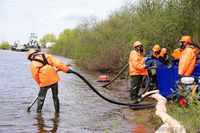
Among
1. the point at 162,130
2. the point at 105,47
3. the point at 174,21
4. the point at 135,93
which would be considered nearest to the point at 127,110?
the point at 135,93

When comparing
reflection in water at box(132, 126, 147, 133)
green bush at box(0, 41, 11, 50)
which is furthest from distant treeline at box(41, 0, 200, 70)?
green bush at box(0, 41, 11, 50)

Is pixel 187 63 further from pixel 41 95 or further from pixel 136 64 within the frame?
pixel 41 95

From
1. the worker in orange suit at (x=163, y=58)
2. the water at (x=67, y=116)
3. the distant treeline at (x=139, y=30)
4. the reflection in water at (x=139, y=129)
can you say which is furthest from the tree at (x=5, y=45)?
the reflection in water at (x=139, y=129)

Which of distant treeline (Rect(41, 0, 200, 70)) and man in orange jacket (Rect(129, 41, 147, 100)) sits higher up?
distant treeline (Rect(41, 0, 200, 70))

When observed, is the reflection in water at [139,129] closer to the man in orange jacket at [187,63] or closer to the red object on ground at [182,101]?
the red object on ground at [182,101]

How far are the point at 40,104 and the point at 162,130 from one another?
5116mm

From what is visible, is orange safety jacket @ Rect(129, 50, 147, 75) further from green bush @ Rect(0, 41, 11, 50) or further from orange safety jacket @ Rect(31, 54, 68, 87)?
green bush @ Rect(0, 41, 11, 50)

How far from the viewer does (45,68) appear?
10641mm

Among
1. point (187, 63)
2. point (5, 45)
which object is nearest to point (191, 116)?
point (187, 63)

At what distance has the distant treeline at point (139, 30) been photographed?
59.3 ft

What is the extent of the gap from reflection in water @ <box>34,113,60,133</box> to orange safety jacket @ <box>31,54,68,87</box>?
92 cm

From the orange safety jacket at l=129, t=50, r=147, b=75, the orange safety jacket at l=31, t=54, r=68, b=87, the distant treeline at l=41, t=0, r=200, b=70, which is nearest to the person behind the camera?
the orange safety jacket at l=31, t=54, r=68, b=87

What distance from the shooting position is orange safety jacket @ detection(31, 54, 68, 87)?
10.7 meters

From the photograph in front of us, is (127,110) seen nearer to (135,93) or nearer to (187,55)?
(135,93)
